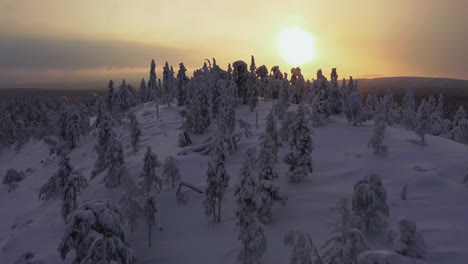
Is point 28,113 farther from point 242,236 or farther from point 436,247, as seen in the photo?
point 436,247

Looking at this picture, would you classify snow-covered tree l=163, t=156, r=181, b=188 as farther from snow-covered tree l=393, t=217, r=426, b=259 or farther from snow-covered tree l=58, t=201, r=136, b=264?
snow-covered tree l=393, t=217, r=426, b=259

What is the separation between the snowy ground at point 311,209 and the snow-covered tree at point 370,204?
3.23 ft

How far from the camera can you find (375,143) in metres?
31.7

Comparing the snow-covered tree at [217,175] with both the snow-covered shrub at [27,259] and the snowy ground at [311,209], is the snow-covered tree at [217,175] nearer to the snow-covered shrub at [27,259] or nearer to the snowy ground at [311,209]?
the snowy ground at [311,209]

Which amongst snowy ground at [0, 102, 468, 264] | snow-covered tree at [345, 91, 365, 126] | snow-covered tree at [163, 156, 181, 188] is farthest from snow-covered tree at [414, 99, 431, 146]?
snow-covered tree at [163, 156, 181, 188]

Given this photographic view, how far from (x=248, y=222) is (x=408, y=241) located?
8178mm

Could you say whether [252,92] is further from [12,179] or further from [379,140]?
[12,179]

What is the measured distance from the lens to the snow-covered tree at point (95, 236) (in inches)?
471

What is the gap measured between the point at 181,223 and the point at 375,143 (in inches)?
909

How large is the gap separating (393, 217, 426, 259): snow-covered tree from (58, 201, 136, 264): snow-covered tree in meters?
11.4

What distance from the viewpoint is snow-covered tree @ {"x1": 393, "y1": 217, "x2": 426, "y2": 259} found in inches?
363

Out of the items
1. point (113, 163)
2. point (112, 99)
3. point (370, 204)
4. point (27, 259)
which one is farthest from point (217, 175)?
point (112, 99)

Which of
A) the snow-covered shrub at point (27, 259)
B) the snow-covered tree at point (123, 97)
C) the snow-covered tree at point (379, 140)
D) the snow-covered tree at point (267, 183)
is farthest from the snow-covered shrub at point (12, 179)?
the snow-covered tree at point (379, 140)

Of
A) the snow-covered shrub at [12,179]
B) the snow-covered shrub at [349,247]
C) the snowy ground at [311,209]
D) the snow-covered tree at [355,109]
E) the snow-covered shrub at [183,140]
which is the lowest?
the snow-covered shrub at [12,179]
